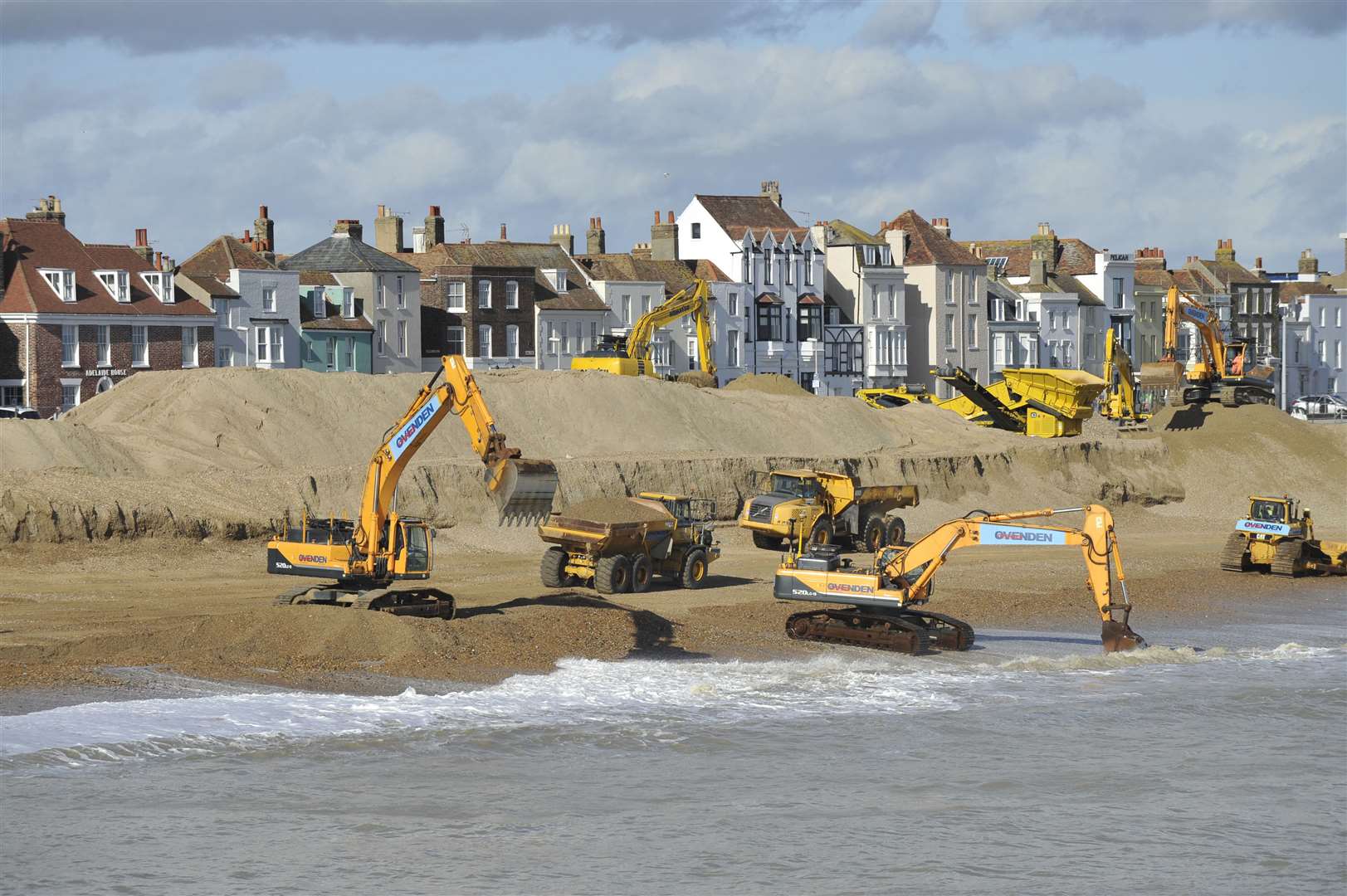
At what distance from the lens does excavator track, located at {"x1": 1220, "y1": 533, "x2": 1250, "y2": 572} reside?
43281mm

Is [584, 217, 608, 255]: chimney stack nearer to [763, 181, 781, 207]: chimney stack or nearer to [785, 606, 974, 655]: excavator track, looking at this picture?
[763, 181, 781, 207]: chimney stack

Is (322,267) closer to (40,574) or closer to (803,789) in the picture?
(40,574)

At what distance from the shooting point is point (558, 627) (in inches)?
1180

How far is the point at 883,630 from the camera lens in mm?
30719

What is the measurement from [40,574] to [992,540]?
1942 cm

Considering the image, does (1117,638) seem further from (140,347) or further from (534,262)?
(534,262)

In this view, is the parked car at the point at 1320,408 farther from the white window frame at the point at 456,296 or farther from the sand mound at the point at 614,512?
the sand mound at the point at 614,512

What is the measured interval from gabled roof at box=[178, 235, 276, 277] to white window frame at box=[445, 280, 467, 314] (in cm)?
889

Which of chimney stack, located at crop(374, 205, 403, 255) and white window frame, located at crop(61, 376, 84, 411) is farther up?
chimney stack, located at crop(374, 205, 403, 255)

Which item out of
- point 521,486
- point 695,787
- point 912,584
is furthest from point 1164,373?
point 695,787

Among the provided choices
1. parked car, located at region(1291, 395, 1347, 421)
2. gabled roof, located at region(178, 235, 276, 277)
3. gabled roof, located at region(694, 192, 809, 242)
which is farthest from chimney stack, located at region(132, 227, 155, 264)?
parked car, located at region(1291, 395, 1347, 421)

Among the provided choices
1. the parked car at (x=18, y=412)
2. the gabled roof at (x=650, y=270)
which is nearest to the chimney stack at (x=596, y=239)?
the gabled roof at (x=650, y=270)

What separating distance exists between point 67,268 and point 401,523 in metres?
43.9

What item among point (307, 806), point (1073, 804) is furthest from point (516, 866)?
point (1073, 804)
